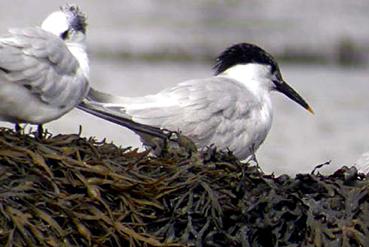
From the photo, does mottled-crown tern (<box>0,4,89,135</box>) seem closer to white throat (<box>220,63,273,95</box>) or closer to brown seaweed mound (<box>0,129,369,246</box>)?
brown seaweed mound (<box>0,129,369,246</box>)

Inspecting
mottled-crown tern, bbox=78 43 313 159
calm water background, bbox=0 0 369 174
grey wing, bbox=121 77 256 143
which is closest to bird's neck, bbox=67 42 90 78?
mottled-crown tern, bbox=78 43 313 159

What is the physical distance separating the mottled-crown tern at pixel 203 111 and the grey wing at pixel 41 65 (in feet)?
1.01

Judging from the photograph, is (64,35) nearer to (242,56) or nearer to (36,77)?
(36,77)

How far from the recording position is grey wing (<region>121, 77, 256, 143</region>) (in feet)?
24.6

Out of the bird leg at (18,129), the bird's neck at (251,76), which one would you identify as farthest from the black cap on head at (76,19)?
the bird's neck at (251,76)

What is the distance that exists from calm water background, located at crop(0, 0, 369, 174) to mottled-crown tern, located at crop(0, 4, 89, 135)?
411 centimetres

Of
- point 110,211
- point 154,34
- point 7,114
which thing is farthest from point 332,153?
point 110,211

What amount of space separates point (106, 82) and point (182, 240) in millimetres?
8530

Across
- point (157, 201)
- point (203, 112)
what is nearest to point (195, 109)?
point (203, 112)

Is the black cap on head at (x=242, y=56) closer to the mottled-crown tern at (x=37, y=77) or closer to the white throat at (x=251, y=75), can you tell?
the white throat at (x=251, y=75)

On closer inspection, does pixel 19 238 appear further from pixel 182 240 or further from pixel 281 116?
pixel 281 116

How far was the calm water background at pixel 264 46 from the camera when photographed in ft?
39.4

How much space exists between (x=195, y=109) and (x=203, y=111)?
0.06 m

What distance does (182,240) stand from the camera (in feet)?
17.9
